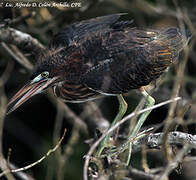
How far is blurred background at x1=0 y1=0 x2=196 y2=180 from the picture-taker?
4.05 metres

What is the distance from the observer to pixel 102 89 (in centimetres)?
302

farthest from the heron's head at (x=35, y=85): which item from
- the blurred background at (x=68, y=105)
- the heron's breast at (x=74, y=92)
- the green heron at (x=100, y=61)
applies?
the blurred background at (x=68, y=105)

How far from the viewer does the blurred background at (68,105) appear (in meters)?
4.05

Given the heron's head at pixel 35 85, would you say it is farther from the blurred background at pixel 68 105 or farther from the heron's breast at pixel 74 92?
the blurred background at pixel 68 105

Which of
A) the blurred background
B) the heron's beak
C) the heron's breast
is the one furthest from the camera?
the blurred background

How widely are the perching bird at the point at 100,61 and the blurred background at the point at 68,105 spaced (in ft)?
2.08

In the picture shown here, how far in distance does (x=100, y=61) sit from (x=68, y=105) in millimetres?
1580

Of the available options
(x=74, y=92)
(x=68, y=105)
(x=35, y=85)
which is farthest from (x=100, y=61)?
(x=68, y=105)

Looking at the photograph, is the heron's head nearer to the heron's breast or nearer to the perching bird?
the perching bird

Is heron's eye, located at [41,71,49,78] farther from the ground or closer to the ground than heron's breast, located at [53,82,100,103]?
farther from the ground

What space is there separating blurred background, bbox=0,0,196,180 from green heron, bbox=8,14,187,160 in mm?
630

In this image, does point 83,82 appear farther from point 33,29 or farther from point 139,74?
point 33,29

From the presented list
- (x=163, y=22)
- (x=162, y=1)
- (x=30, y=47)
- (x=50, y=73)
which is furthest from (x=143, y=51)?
(x=163, y=22)

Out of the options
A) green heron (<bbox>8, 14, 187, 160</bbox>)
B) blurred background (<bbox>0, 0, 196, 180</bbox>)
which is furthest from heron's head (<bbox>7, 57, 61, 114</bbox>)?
blurred background (<bbox>0, 0, 196, 180</bbox>)
